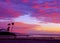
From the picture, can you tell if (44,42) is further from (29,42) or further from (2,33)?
(2,33)

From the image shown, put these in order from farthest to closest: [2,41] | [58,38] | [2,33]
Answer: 1. [2,33]
2. [58,38]
3. [2,41]

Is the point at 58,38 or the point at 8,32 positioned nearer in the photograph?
the point at 58,38

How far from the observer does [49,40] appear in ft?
56.1

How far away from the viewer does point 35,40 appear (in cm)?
1747

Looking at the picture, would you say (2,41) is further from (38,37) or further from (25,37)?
(38,37)

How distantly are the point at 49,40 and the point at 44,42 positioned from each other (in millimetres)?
538

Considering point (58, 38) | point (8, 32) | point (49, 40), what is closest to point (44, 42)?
point (49, 40)

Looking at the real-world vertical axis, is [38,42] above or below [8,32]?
below

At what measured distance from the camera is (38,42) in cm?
1714

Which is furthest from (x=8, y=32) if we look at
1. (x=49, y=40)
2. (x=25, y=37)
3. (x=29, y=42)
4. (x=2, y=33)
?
(x=49, y=40)

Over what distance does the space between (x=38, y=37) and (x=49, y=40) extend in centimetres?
157

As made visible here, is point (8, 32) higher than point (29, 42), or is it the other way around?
point (8, 32)

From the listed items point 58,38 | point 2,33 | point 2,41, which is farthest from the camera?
point 2,33

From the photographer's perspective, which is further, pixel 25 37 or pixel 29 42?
pixel 25 37
